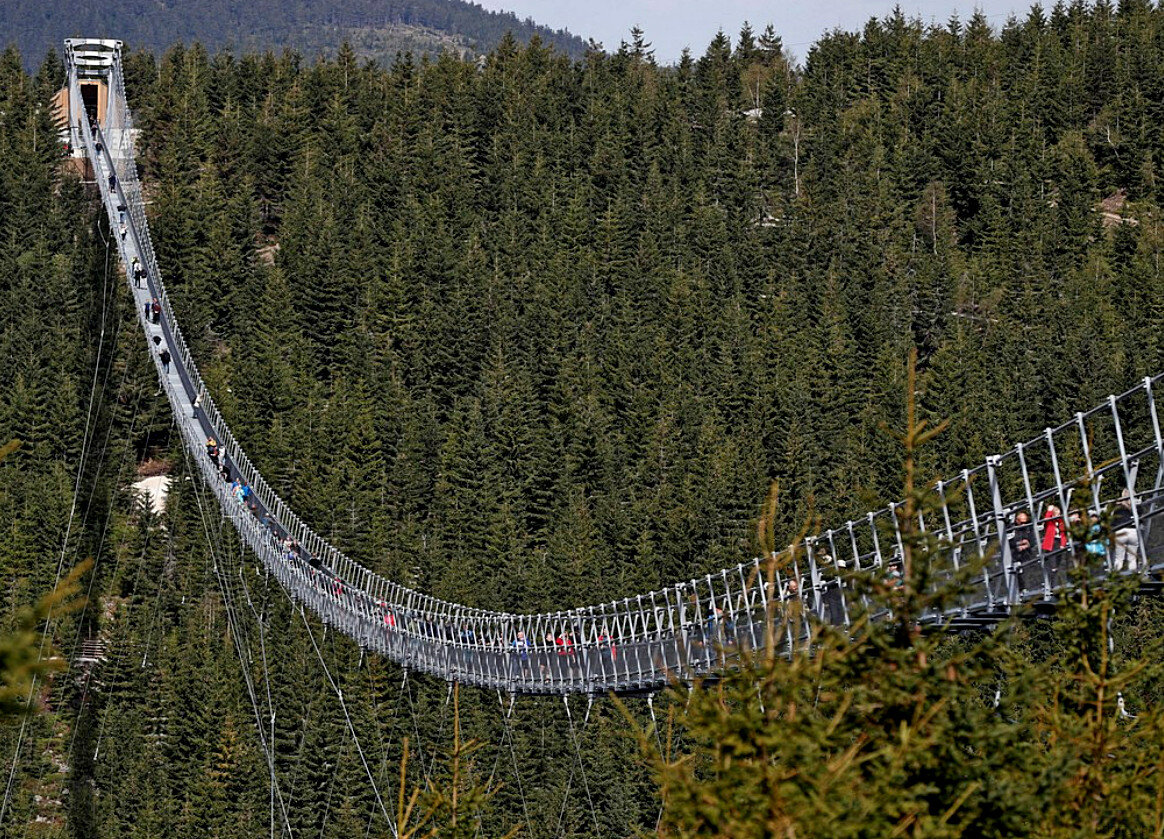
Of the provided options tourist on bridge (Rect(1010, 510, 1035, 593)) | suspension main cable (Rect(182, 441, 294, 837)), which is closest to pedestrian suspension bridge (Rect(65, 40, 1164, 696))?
tourist on bridge (Rect(1010, 510, 1035, 593))

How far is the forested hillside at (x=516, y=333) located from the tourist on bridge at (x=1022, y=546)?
3705cm

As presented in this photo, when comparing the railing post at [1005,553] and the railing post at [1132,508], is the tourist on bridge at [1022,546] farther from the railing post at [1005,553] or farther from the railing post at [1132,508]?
the railing post at [1132,508]

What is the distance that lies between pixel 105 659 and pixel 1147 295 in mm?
56914

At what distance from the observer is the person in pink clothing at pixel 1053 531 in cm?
1875

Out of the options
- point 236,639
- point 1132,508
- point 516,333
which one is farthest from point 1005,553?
point 516,333

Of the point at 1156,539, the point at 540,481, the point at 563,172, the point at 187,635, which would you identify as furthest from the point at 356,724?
the point at 563,172

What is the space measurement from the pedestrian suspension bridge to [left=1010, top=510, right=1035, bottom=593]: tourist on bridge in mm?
18

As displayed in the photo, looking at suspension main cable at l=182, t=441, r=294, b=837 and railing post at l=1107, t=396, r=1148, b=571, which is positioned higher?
railing post at l=1107, t=396, r=1148, b=571

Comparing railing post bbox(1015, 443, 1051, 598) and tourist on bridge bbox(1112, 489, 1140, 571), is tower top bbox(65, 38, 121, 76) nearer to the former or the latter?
railing post bbox(1015, 443, 1051, 598)

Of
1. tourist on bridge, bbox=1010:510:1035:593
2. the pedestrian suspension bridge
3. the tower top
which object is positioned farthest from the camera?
the tower top

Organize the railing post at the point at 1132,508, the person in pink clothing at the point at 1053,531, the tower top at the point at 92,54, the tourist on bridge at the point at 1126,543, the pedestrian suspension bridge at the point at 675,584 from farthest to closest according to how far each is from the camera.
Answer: the tower top at the point at 92,54, the person in pink clothing at the point at 1053,531, the pedestrian suspension bridge at the point at 675,584, the tourist on bridge at the point at 1126,543, the railing post at the point at 1132,508

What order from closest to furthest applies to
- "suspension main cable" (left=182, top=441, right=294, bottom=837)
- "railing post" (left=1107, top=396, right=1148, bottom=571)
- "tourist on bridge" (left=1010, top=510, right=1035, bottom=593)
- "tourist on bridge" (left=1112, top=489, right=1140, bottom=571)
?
1. "railing post" (left=1107, top=396, right=1148, bottom=571)
2. "tourist on bridge" (left=1112, top=489, right=1140, bottom=571)
3. "tourist on bridge" (left=1010, top=510, right=1035, bottom=593)
4. "suspension main cable" (left=182, top=441, right=294, bottom=837)

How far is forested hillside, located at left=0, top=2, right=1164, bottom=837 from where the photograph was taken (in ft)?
246

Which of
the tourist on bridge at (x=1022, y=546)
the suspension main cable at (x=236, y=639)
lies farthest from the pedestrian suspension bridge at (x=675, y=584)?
the suspension main cable at (x=236, y=639)
